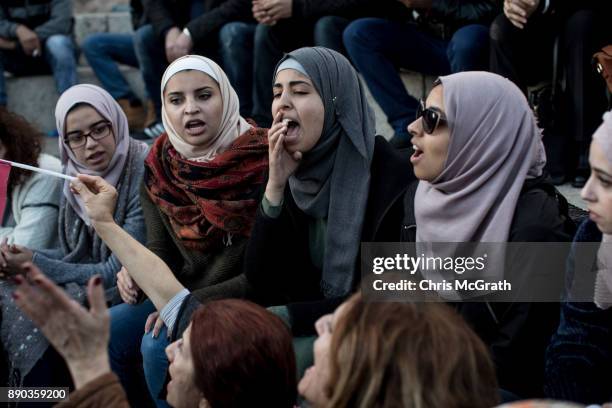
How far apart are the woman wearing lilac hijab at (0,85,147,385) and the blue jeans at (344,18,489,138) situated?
1480 millimetres

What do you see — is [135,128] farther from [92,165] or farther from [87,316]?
[87,316]

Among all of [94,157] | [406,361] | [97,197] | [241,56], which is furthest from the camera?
[241,56]

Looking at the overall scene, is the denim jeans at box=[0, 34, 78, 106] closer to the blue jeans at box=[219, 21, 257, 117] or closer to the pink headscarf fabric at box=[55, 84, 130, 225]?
the blue jeans at box=[219, 21, 257, 117]

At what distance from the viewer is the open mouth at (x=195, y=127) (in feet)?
12.0

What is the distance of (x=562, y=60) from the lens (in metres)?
4.34

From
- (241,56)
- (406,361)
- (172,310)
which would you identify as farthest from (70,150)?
(406,361)

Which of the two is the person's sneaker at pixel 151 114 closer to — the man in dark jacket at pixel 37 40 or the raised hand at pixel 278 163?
the man in dark jacket at pixel 37 40

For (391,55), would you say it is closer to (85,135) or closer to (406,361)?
(85,135)

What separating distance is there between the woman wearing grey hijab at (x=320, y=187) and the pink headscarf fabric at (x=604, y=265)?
829 mm

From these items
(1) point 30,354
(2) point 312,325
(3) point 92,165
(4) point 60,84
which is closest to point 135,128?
(4) point 60,84

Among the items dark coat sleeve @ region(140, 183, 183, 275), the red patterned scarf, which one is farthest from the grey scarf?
dark coat sleeve @ region(140, 183, 183, 275)

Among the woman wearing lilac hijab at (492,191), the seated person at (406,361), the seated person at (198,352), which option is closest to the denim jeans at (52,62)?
the woman wearing lilac hijab at (492,191)

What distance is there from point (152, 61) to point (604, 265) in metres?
4.11

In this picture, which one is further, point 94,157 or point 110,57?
point 110,57
